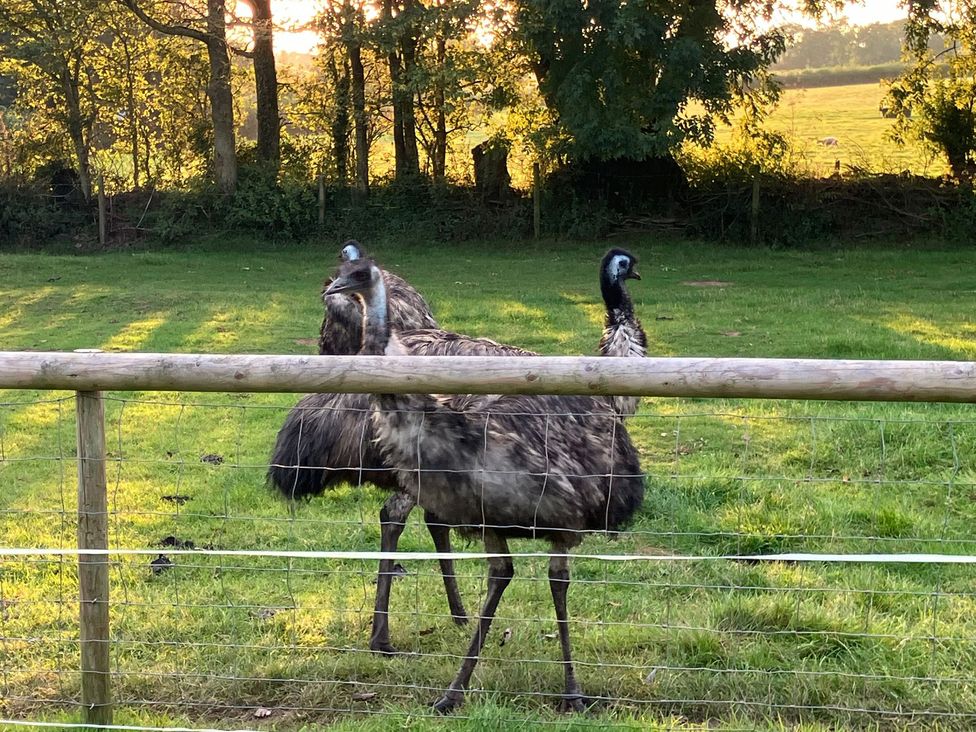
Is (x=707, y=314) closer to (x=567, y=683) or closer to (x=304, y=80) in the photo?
(x=567, y=683)

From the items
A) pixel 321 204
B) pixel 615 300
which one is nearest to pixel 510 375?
Result: pixel 615 300

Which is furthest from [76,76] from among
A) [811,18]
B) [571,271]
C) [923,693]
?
[923,693]

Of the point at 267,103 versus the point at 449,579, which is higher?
the point at 267,103

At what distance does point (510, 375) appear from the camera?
334 cm

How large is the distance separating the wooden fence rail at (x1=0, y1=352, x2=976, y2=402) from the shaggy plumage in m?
2.78

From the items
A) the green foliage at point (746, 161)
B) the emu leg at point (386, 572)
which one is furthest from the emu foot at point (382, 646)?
the green foliage at point (746, 161)

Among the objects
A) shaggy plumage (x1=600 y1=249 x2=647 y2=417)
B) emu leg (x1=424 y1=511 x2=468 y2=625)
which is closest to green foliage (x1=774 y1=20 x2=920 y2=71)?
shaggy plumage (x1=600 y1=249 x2=647 y2=417)

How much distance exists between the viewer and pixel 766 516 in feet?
18.9

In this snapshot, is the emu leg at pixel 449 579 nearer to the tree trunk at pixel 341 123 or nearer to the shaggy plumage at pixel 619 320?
the shaggy plumage at pixel 619 320

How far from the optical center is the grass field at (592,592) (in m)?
3.99

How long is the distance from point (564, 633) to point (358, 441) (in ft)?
4.73

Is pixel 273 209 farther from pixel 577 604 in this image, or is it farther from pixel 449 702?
pixel 449 702

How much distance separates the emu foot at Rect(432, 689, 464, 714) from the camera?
3939 mm

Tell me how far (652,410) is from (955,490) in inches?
85.2
